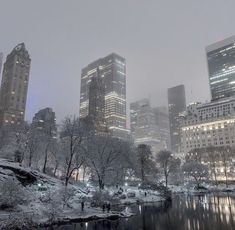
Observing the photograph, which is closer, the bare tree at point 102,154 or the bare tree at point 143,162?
the bare tree at point 102,154

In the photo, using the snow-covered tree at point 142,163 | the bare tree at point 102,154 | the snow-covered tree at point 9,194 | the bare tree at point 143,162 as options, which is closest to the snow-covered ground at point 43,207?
the snow-covered tree at point 9,194

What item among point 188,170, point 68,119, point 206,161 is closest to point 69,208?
point 68,119

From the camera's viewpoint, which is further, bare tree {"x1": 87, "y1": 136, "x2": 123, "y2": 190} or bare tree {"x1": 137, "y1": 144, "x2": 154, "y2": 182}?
bare tree {"x1": 137, "y1": 144, "x2": 154, "y2": 182}

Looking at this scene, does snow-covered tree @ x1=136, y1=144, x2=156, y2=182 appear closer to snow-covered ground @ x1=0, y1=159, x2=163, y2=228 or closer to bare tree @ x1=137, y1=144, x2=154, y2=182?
bare tree @ x1=137, y1=144, x2=154, y2=182

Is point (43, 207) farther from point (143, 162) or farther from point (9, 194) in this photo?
point (143, 162)

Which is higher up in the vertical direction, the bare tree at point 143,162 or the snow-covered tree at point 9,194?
the bare tree at point 143,162

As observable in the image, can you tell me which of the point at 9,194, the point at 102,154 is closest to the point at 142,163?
the point at 102,154

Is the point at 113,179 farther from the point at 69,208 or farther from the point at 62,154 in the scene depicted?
the point at 69,208

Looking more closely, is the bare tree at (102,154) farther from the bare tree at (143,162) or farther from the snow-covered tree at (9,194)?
the snow-covered tree at (9,194)

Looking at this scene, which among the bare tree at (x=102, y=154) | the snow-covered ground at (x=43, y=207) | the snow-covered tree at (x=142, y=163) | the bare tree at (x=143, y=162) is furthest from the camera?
the bare tree at (x=143, y=162)

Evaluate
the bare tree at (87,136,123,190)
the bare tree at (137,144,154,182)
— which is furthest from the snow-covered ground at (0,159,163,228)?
the bare tree at (137,144,154,182)

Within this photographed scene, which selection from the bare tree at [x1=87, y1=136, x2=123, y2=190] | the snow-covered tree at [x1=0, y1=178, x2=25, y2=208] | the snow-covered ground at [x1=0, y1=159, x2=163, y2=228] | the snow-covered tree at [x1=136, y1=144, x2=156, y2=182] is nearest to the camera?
the snow-covered ground at [x1=0, y1=159, x2=163, y2=228]

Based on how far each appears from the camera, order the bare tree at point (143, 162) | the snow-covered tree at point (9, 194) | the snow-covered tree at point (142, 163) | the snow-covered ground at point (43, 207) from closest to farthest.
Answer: the snow-covered ground at point (43, 207) < the snow-covered tree at point (9, 194) < the snow-covered tree at point (142, 163) < the bare tree at point (143, 162)

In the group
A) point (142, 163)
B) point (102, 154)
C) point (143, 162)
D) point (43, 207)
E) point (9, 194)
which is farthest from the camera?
point (143, 162)
